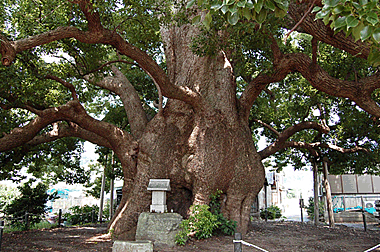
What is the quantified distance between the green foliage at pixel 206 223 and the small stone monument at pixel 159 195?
0.80 meters

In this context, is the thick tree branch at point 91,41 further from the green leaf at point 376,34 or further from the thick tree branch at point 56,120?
the green leaf at point 376,34

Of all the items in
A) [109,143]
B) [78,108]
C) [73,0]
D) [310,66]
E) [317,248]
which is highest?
[73,0]

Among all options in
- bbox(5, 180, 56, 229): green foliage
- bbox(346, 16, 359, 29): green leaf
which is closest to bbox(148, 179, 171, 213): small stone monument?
bbox(346, 16, 359, 29): green leaf

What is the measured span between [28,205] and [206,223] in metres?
9.25

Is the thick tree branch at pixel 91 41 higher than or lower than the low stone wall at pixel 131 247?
higher

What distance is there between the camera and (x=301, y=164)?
15.7m

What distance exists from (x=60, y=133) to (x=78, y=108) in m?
1.51

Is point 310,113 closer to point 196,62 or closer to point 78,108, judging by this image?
point 196,62

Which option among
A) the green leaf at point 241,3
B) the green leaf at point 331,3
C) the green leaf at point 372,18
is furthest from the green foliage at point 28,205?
the green leaf at point 372,18

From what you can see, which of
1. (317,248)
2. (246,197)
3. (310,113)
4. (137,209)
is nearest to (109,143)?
(137,209)

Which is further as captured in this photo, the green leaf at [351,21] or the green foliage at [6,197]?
the green foliage at [6,197]

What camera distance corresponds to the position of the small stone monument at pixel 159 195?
328 inches

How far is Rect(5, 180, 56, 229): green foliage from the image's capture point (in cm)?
1286

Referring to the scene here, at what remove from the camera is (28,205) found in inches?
524
